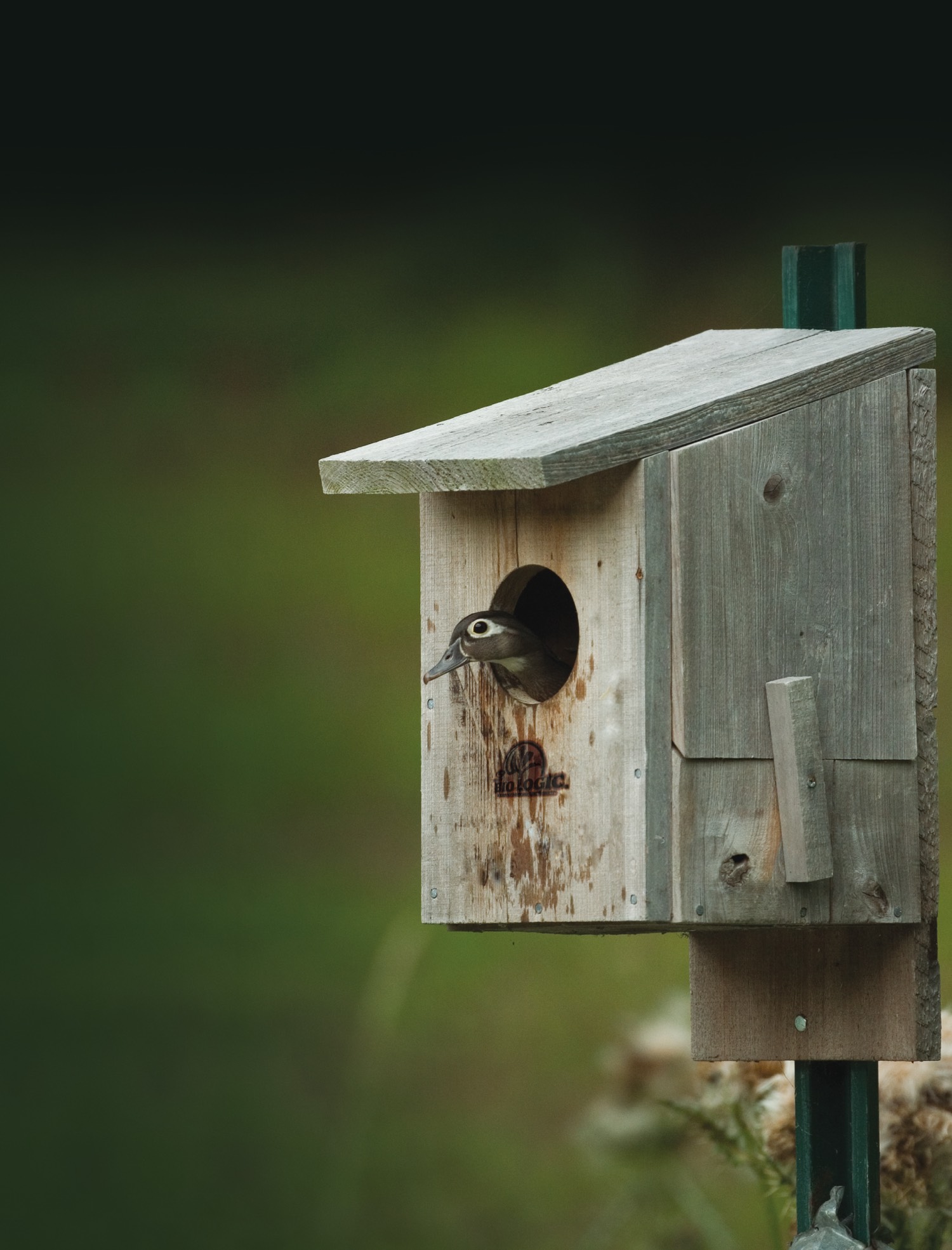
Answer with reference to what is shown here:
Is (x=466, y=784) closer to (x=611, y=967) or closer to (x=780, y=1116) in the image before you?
(x=780, y=1116)

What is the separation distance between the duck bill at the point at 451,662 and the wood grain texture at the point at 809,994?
1.80 ft

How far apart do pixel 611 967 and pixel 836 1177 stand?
2.05 metres

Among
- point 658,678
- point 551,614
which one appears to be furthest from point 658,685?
point 551,614

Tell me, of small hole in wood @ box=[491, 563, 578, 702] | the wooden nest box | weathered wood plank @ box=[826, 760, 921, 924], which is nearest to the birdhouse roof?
the wooden nest box

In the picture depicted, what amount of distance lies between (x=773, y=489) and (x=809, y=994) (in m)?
0.68

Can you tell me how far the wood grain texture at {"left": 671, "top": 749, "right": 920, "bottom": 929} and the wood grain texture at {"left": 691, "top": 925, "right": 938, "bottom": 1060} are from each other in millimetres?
107

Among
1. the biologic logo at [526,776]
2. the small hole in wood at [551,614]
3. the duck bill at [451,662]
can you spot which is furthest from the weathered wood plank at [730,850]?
the small hole in wood at [551,614]

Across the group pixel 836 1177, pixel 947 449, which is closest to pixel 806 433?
pixel 836 1177

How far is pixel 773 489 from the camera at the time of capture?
89.7 inches

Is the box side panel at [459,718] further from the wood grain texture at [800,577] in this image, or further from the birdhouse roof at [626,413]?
the wood grain texture at [800,577]

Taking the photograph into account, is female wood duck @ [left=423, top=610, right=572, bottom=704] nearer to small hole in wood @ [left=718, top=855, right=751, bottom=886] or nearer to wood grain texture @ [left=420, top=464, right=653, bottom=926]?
wood grain texture @ [left=420, top=464, right=653, bottom=926]

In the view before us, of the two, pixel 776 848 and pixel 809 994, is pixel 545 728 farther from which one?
pixel 809 994

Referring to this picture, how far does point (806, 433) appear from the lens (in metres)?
2.32

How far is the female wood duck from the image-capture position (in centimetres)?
233
